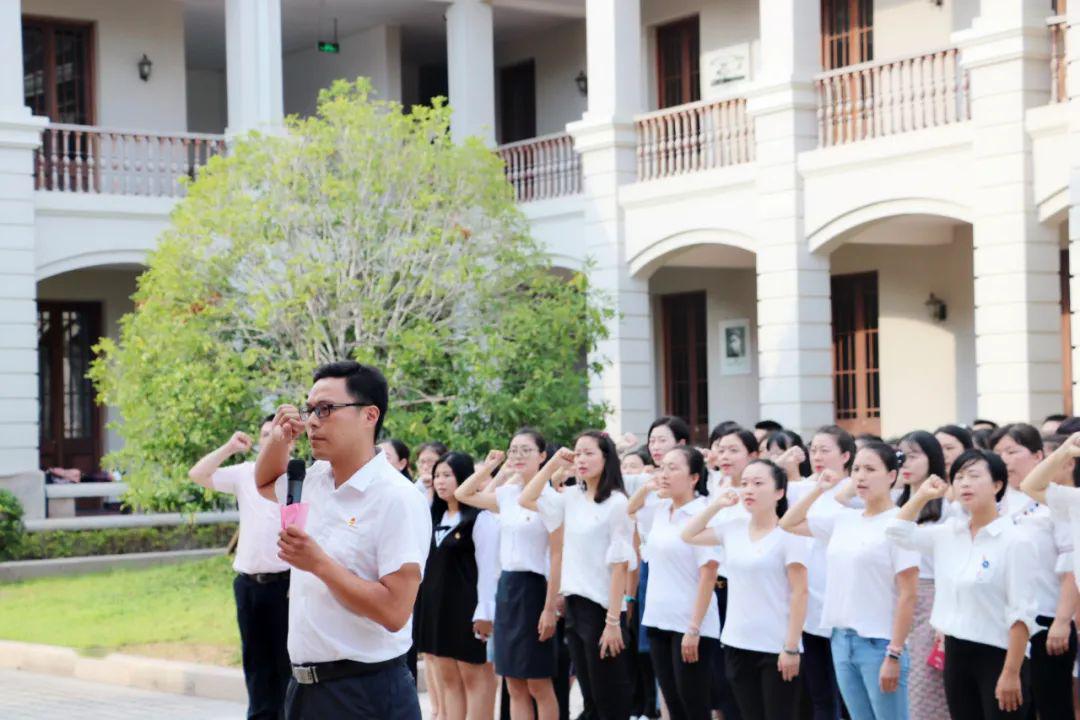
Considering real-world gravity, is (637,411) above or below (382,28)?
below

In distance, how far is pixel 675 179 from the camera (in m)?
22.4

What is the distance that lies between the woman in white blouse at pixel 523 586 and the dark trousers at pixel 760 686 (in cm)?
178

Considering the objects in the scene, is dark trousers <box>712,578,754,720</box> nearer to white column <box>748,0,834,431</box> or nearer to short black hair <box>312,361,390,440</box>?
short black hair <box>312,361,390,440</box>

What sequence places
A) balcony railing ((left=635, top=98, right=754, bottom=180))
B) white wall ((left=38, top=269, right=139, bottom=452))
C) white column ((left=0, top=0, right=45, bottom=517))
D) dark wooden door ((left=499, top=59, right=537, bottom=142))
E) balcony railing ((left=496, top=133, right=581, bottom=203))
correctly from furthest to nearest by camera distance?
dark wooden door ((left=499, top=59, right=537, bottom=142)) < white wall ((left=38, top=269, right=139, bottom=452)) < balcony railing ((left=496, top=133, right=581, bottom=203)) < white column ((left=0, top=0, right=45, bottom=517)) < balcony railing ((left=635, top=98, right=754, bottom=180))

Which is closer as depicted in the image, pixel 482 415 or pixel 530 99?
pixel 482 415

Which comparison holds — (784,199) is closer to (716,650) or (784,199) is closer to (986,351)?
(986,351)

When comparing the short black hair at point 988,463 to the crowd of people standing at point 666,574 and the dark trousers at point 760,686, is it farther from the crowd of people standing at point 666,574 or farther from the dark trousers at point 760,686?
the dark trousers at point 760,686

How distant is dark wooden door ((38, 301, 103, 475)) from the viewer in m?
27.2

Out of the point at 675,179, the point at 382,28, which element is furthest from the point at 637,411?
the point at 382,28

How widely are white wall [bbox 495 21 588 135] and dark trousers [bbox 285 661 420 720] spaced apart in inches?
860

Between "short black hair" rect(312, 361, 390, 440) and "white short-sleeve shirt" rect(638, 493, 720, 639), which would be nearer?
"short black hair" rect(312, 361, 390, 440)

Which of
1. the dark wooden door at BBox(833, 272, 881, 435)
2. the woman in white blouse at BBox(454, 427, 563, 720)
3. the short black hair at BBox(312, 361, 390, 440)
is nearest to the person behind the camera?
the short black hair at BBox(312, 361, 390, 440)

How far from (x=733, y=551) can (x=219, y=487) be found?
2.74m

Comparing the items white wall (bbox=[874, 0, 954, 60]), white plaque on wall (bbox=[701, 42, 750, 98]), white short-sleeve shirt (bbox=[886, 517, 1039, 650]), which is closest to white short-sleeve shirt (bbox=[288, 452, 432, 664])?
white short-sleeve shirt (bbox=[886, 517, 1039, 650])
